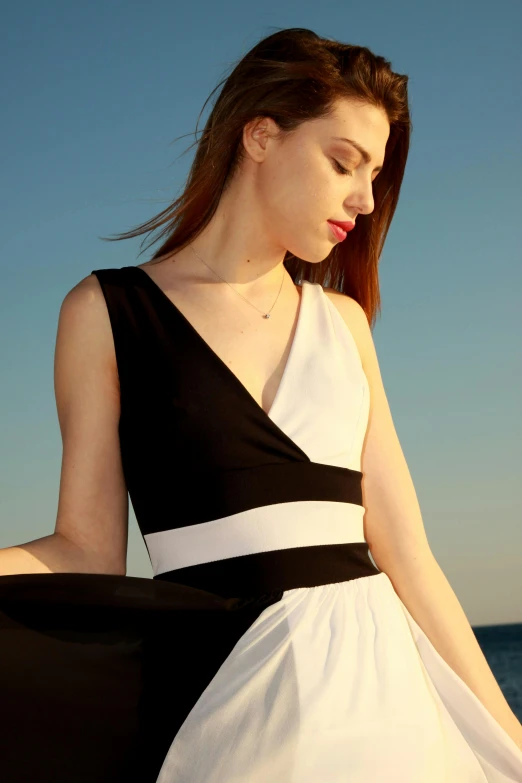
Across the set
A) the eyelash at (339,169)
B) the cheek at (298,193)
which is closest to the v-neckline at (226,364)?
the cheek at (298,193)

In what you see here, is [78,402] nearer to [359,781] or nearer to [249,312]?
[249,312]

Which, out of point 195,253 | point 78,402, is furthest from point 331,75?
point 78,402

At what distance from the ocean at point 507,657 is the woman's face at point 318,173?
1056 inches

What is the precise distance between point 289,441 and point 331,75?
83 cm

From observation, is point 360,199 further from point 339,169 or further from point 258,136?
point 258,136

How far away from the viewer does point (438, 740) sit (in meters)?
1.78

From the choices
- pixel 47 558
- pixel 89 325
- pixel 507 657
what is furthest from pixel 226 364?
pixel 507 657

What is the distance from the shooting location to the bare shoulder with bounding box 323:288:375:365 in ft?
7.82

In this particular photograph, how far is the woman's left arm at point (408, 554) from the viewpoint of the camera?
207 centimetres

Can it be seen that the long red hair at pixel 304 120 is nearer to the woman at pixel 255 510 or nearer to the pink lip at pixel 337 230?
the woman at pixel 255 510

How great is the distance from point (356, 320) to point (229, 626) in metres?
0.92

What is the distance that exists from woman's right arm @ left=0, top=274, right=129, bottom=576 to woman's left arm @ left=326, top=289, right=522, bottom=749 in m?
0.55

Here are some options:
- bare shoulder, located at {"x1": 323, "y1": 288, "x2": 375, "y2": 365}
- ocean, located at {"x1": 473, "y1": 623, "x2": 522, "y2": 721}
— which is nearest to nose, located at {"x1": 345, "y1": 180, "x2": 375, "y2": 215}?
bare shoulder, located at {"x1": 323, "y1": 288, "x2": 375, "y2": 365}

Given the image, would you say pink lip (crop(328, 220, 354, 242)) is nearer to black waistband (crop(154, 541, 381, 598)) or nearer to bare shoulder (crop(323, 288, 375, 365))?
bare shoulder (crop(323, 288, 375, 365))
